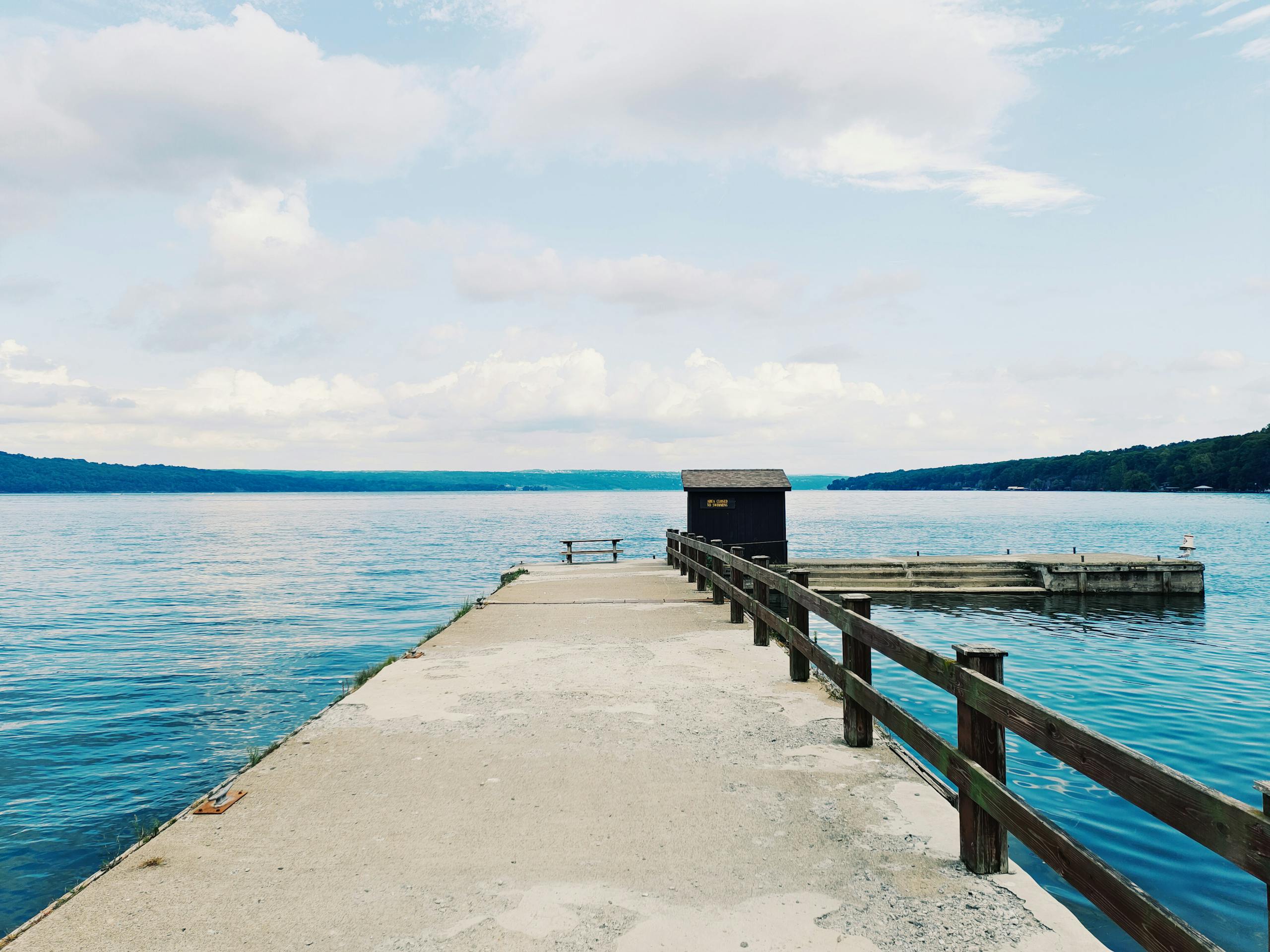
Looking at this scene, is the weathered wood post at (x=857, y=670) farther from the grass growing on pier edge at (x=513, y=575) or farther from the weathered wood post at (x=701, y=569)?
the grass growing on pier edge at (x=513, y=575)

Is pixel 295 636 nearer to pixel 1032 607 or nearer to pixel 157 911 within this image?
pixel 157 911

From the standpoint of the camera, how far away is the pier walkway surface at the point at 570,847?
3.79 meters

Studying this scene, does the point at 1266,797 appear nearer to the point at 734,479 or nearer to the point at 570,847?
the point at 570,847

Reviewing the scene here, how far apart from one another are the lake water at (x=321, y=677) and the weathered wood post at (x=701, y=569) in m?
4.02

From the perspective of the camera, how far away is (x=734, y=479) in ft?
86.9

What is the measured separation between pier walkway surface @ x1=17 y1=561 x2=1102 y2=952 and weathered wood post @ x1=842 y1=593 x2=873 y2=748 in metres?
0.15

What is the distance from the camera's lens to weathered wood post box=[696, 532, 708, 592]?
16578mm

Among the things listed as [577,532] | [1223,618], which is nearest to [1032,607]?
[1223,618]

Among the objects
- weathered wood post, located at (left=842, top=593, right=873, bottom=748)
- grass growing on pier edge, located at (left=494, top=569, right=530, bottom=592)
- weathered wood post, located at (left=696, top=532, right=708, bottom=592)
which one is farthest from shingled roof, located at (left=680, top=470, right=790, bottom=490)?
weathered wood post, located at (left=842, top=593, right=873, bottom=748)

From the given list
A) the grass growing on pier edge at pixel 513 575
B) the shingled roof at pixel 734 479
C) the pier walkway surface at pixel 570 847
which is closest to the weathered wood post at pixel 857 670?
the pier walkway surface at pixel 570 847

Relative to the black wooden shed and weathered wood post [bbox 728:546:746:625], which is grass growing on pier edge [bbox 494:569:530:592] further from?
weathered wood post [bbox 728:546:746:625]

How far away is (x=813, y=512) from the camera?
15325cm

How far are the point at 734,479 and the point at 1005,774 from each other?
22.3 m

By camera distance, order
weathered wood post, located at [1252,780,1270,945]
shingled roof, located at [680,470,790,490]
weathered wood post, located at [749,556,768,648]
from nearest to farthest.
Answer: weathered wood post, located at [1252,780,1270,945] < weathered wood post, located at [749,556,768,648] < shingled roof, located at [680,470,790,490]
